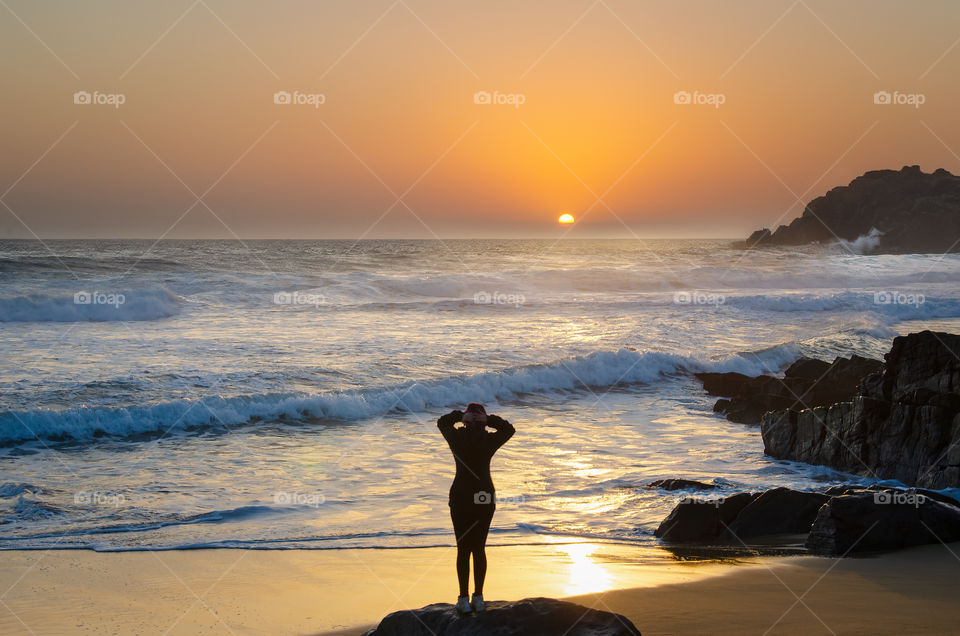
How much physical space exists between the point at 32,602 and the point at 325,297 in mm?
36209

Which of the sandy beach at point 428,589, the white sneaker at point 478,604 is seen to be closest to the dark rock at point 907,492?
the sandy beach at point 428,589

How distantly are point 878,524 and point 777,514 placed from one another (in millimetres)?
1141

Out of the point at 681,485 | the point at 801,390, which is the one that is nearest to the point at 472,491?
the point at 681,485

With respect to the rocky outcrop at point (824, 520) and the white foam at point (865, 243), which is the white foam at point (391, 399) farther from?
the white foam at point (865, 243)

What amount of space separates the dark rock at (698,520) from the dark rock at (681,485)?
192 cm

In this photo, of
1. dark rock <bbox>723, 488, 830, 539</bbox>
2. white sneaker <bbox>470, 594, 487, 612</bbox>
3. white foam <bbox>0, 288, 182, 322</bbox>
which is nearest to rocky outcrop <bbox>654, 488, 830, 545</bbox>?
dark rock <bbox>723, 488, 830, 539</bbox>

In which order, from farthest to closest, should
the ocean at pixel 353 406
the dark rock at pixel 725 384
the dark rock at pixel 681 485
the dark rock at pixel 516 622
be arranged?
the dark rock at pixel 725 384 → the dark rock at pixel 681 485 → the ocean at pixel 353 406 → the dark rock at pixel 516 622

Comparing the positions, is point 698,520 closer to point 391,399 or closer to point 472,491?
point 472,491

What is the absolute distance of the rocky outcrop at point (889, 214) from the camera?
339ft

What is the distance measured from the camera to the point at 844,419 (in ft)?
41.6

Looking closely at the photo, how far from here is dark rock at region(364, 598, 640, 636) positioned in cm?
521

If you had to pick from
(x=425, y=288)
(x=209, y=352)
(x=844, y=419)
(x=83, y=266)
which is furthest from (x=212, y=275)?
(x=844, y=419)

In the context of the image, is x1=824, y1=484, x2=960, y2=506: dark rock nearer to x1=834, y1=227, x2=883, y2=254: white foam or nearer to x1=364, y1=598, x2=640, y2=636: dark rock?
x1=364, y1=598, x2=640, y2=636: dark rock

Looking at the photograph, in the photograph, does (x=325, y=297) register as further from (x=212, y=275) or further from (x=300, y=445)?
(x=300, y=445)
